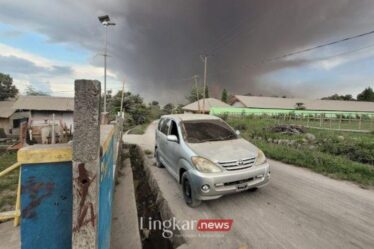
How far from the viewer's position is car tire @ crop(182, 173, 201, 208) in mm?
4117

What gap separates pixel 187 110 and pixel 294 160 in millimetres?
41709

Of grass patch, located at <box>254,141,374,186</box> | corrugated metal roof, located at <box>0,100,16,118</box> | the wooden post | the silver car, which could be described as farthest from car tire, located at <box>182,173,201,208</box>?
corrugated metal roof, located at <box>0,100,16,118</box>

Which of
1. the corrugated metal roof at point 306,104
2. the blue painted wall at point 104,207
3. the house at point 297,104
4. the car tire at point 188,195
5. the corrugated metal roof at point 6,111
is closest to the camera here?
the blue painted wall at point 104,207

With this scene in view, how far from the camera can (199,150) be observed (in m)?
4.22

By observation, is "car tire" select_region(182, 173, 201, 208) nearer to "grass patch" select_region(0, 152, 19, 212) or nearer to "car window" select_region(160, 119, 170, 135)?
"car window" select_region(160, 119, 170, 135)

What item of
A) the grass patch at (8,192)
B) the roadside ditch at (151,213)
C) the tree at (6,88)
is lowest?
the roadside ditch at (151,213)

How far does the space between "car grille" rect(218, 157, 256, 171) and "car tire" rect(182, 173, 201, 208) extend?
2.77 feet

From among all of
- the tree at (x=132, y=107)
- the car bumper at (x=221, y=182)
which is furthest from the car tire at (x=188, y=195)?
the tree at (x=132, y=107)

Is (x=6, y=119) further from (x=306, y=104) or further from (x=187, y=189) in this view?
(x=306, y=104)

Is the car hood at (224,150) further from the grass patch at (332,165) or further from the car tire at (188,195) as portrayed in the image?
the grass patch at (332,165)

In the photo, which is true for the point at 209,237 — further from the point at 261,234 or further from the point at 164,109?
the point at 164,109

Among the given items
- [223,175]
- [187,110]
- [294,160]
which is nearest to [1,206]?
[223,175]

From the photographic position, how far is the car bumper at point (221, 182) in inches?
148

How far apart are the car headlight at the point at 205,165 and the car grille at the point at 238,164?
0.13m
